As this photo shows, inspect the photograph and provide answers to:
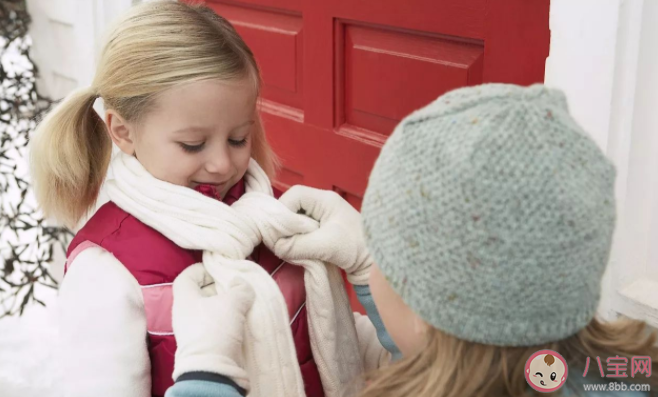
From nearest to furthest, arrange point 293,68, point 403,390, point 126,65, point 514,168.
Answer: point 514,168 < point 403,390 < point 126,65 < point 293,68

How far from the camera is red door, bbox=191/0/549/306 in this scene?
55.9 inches

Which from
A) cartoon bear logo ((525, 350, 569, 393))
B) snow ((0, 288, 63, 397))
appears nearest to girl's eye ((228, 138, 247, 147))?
cartoon bear logo ((525, 350, 569, 393))

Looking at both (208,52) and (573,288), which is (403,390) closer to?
(573,288)

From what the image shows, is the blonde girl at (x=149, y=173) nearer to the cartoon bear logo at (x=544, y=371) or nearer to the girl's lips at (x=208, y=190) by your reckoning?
the girl's lips at (x=208, y=190)

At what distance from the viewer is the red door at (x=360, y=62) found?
1.42 m

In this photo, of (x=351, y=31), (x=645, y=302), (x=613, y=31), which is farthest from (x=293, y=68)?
(x=645, y=302)

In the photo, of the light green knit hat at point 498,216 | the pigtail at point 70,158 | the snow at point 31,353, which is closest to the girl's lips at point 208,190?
the pigtail at point 70,158

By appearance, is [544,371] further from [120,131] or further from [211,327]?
[120,131]

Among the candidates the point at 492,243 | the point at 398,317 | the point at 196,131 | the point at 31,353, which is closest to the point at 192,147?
the point at 196,131

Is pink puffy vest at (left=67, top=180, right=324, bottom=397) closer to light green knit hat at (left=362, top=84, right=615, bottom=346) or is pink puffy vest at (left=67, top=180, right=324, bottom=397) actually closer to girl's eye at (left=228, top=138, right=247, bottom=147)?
girl's eye at (left=228, top=138, right=247, bottom=147)

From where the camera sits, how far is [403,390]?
84 centimetres

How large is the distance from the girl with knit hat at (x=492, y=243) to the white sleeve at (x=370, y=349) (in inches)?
16.3

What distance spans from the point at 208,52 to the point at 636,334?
77 cm

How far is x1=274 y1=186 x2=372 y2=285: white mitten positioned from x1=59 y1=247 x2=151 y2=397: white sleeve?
25 centimetres
